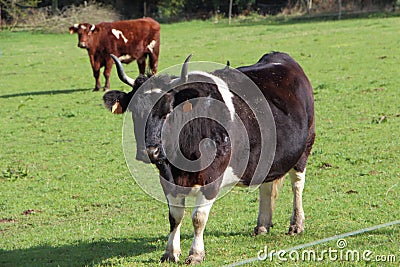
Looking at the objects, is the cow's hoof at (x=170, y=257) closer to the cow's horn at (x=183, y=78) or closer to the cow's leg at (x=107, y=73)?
the cow's horn at (x=183, y=78)

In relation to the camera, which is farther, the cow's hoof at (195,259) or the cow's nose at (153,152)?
the cow's hoof at (195,259)

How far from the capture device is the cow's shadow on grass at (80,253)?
6188 millimetres

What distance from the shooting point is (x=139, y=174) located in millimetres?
9391

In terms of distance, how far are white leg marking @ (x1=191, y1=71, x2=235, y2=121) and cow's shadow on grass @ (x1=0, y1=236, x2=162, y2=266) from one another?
1.45m

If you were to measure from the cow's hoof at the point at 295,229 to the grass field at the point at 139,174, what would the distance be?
5.4 inches

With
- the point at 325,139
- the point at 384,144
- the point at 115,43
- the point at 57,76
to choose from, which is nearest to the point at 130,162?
the point at 325,139

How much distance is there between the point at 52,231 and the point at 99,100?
9.15 m

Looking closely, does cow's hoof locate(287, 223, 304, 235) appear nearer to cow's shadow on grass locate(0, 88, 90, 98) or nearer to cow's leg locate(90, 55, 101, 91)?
cow's leg locate(90, 55, 101, 91)

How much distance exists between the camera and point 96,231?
741 cm

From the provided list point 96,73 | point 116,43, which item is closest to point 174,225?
point 96,73

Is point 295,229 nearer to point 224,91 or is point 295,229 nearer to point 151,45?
point 224,91

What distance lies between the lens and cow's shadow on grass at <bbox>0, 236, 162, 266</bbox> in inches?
244

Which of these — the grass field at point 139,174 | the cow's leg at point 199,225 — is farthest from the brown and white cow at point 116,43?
the cow's leg at point 199,225

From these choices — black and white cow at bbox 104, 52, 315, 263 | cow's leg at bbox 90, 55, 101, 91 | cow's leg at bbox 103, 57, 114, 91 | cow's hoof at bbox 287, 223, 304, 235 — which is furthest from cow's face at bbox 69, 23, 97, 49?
cow's hoof at bbox 287, 223, 304, 235
